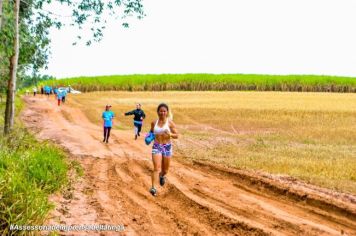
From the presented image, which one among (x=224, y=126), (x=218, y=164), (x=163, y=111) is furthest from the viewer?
(x=224, y=126)

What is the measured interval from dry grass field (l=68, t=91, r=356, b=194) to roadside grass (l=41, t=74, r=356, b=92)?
130 ft

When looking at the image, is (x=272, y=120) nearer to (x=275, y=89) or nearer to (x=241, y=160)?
(x=241, y=160)

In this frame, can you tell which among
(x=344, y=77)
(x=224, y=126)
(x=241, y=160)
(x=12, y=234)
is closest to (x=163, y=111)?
(x=12, y=234)

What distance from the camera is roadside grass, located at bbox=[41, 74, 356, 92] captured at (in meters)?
88.7

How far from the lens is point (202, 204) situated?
11.3m

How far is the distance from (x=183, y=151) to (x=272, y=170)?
588 centimetres

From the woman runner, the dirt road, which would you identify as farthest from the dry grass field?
the woman runner

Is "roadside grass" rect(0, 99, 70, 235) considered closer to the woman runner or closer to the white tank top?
the woman runner

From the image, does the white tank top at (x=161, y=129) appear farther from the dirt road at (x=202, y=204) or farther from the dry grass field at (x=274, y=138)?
the dry grass field at (x=274, y=138)

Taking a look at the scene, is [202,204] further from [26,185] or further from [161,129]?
[26,185]

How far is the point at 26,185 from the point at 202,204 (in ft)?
11.5

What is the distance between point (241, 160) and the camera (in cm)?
1862

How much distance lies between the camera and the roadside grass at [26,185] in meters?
8.32

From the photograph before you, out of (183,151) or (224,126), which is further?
(224,126)
